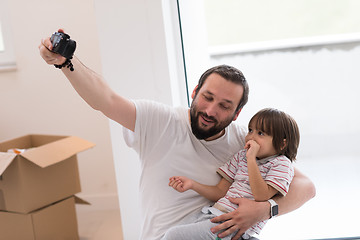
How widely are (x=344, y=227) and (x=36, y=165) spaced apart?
155 cm

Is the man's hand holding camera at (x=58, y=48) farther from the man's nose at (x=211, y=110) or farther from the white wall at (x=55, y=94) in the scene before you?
the white wall at (x=55, y=94)

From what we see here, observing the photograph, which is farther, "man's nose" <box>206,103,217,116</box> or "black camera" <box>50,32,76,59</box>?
"man's nose" <box>206,103,217,116</box>

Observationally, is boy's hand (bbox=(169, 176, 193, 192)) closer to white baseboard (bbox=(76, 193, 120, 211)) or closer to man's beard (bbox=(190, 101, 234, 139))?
man's beard (bbox=(190, 101, 234, 139))

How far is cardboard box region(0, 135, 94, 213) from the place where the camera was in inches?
90.5

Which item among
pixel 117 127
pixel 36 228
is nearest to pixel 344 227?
pixel 117 127

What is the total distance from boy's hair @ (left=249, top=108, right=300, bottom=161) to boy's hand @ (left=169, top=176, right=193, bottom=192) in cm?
34

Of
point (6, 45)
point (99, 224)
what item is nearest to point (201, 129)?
point (99, 224)

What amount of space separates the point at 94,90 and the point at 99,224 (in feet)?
5.31

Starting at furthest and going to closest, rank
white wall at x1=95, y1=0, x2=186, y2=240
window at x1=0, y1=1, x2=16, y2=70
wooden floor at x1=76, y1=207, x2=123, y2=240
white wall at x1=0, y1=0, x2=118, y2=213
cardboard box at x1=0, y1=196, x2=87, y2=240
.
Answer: window at x1=0, y1=1, x2=16, y2=70 < white wall at x1=0, y1=0, x2=118, y2=213 < wooden floor at x1=76, y1=207, x2=123, y2=240 < cardboard box at x1=0, y1=196, x2=87, y2=240 < white wall at x1=95, y1=0, x2=186, y2=240

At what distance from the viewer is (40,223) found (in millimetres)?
2379

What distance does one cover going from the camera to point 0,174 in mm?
2193

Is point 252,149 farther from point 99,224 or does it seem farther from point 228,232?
point 99,224

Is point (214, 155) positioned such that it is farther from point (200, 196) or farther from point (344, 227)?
point (344, 227)

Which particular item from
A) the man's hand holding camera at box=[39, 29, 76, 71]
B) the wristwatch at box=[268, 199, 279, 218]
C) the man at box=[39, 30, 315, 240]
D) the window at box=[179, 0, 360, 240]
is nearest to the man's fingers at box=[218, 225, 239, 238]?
the man at box=[39, 30, 315, 240]
